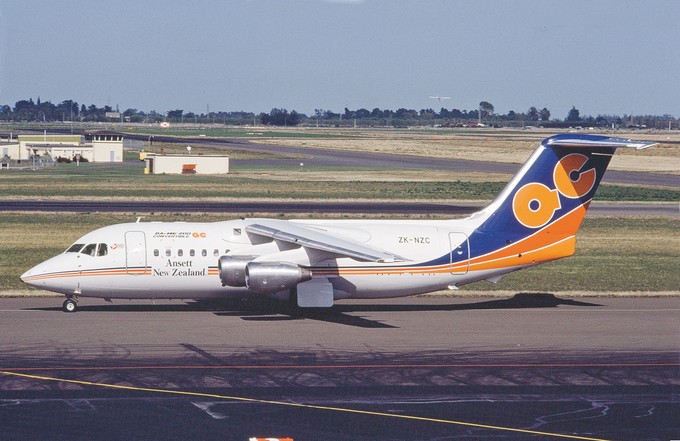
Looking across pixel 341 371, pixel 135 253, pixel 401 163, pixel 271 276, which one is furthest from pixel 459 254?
pixel 401 163

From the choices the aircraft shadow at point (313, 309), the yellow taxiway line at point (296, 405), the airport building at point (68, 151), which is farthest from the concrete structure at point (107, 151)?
the yellow taxiway line at point (296, 405)

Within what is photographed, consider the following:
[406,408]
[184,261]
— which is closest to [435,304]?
[184,261]

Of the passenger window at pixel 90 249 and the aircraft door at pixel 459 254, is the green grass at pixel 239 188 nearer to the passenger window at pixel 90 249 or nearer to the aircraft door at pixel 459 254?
the passenger window at pixel 90 249

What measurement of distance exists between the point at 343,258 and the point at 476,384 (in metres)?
9.24

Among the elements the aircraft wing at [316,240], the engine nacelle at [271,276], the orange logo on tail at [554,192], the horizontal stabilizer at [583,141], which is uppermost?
the horizontal stabilizer at [583,141]

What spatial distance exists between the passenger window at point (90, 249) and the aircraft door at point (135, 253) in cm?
101

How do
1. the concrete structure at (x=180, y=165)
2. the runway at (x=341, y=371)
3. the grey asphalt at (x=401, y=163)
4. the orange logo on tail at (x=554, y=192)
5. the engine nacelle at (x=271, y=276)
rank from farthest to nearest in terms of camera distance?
the concrete structure at (x=180, y=165) < the grey asphalt at (x=401, y=163) < the orange logo on tail at (x=554, y=192) < the engine nacelle at (x=271, y=276) < the runway at (x=341, y=371)

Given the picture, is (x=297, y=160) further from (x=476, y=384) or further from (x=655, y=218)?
(x=476, y=384)

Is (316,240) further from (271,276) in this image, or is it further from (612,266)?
(612,266)

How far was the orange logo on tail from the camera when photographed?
3203cm

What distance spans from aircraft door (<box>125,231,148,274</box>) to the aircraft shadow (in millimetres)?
1716

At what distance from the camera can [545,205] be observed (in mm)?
32094

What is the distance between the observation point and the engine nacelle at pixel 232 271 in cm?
2928

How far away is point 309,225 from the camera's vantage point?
31.6 metres
